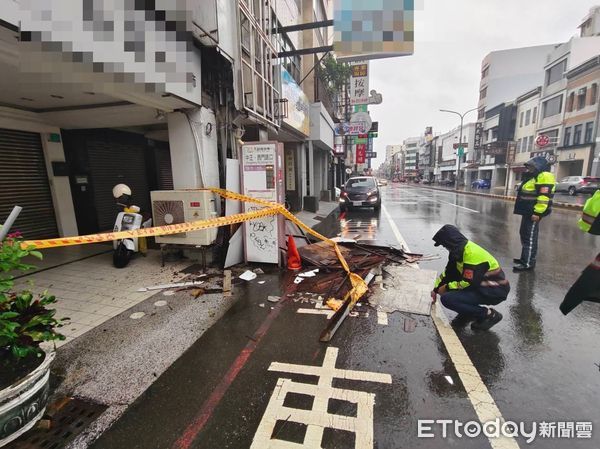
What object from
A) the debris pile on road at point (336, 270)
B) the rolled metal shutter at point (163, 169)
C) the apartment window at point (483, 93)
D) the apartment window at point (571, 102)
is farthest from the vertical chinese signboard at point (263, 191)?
the apartment window at point (483, 93)

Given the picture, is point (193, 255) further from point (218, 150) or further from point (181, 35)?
point (181, 35)

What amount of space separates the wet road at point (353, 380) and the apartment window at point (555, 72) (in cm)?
4001

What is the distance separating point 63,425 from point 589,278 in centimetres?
456

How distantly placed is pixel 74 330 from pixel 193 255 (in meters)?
2.78

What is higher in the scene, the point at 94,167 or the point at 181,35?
the point at 181,35

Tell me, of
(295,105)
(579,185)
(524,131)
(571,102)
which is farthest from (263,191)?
(524,131)

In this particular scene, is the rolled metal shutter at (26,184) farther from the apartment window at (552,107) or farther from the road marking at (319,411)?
the apartment window at (552,107)

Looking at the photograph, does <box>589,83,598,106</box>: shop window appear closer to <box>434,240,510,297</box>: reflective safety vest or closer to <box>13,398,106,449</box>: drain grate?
<box>434,240,510,297</box>: reflective safety vest

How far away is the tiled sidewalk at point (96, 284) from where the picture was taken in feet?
12.7

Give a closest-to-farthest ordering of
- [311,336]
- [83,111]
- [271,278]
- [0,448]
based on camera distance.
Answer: [0,448]
[311,336]
[271,278]
[83,111]

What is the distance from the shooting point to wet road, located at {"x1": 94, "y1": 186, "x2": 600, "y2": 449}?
2.05m

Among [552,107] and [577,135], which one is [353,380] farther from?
[552,107]

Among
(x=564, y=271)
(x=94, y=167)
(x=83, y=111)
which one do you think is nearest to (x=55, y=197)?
(x=94, y=167)

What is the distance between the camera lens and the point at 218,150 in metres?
6.30
